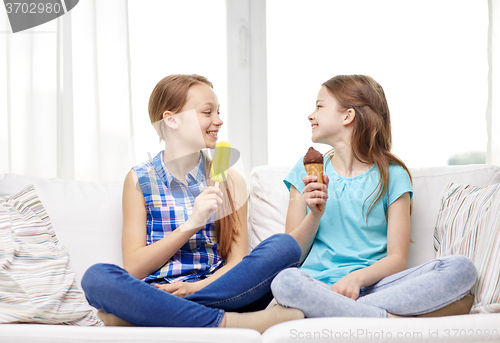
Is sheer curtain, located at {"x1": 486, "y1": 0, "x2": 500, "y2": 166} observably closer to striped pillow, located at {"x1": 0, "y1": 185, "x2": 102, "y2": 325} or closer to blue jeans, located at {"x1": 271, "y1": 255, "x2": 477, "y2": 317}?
blue jeans, located at {"x1": 271, "y1": 255, "x2": 477, "y2": 317}

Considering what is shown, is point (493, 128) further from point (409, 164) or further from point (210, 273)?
point (210, 273)

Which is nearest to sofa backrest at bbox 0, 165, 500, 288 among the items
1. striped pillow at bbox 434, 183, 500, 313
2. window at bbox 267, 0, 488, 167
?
striped pillow at bbox 434, 183, 500, 313

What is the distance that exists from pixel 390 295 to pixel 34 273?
0.89 m

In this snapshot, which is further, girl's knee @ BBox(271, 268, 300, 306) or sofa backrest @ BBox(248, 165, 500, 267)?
sofa backrest @ BBox(248, 165, 500, 267)

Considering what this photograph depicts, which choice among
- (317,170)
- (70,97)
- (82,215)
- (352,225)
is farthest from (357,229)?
(70,97)

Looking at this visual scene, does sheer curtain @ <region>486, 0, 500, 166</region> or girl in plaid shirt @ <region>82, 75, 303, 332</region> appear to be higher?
sheer curtain @ <region>486, 0, 500, 166</region>

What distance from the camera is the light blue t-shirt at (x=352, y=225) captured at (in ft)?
4.17

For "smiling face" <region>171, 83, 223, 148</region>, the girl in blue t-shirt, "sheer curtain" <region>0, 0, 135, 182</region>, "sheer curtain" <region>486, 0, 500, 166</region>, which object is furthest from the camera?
"sheer curtain" <region>486, 0, 500, 166</region>

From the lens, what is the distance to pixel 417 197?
1.47 metres

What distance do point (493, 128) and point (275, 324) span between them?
159 centimetres

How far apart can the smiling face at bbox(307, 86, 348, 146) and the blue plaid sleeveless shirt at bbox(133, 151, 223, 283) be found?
39cm

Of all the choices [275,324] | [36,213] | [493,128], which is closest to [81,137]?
[36,213]

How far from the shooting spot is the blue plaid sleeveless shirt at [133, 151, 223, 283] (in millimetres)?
1258

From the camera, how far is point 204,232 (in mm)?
1311
